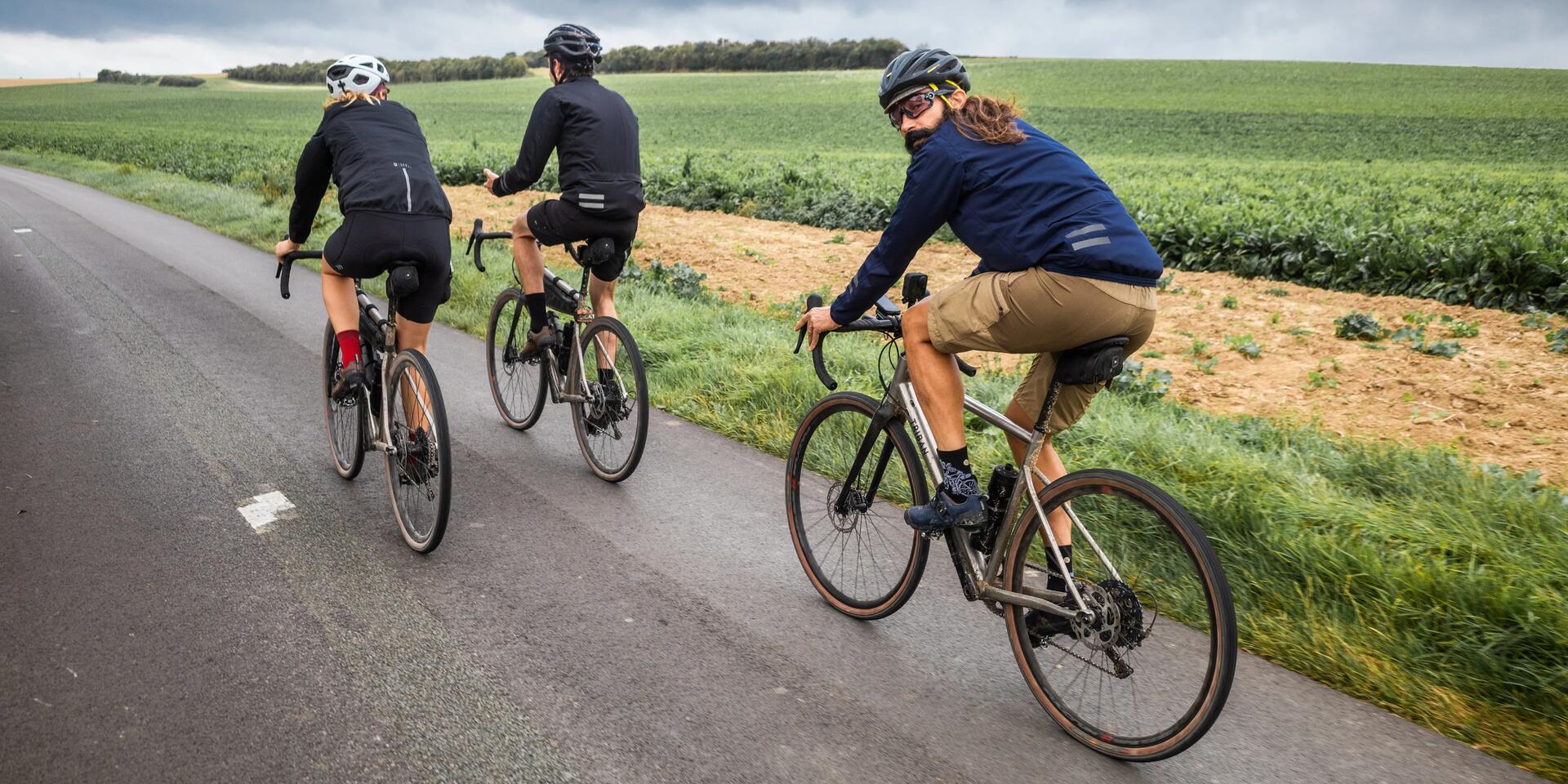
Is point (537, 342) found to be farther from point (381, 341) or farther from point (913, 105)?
point (913, 105)

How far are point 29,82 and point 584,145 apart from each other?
465 feet

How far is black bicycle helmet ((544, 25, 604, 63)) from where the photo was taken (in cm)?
510

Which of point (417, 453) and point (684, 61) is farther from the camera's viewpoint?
point (684, 61)

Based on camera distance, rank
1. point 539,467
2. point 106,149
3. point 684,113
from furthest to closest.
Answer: point 684,113 → point 106,149 → point 539,467

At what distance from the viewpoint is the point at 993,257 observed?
2.92m

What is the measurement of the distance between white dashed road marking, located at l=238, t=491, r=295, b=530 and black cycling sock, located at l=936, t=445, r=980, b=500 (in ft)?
10.2

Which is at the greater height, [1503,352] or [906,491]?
[906,491]

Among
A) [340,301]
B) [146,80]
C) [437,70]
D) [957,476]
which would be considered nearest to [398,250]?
[340,301]

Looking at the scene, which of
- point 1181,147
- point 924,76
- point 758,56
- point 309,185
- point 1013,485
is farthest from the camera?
point 758,56

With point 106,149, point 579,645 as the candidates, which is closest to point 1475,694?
point 579,645

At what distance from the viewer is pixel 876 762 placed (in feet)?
9.08

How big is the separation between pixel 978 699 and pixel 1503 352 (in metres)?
7.61

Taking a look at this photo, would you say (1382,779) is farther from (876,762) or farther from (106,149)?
(106,149)

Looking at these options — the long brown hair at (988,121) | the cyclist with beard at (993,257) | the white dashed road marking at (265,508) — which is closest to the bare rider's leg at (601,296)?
the white dashed road marking at (265,508)
